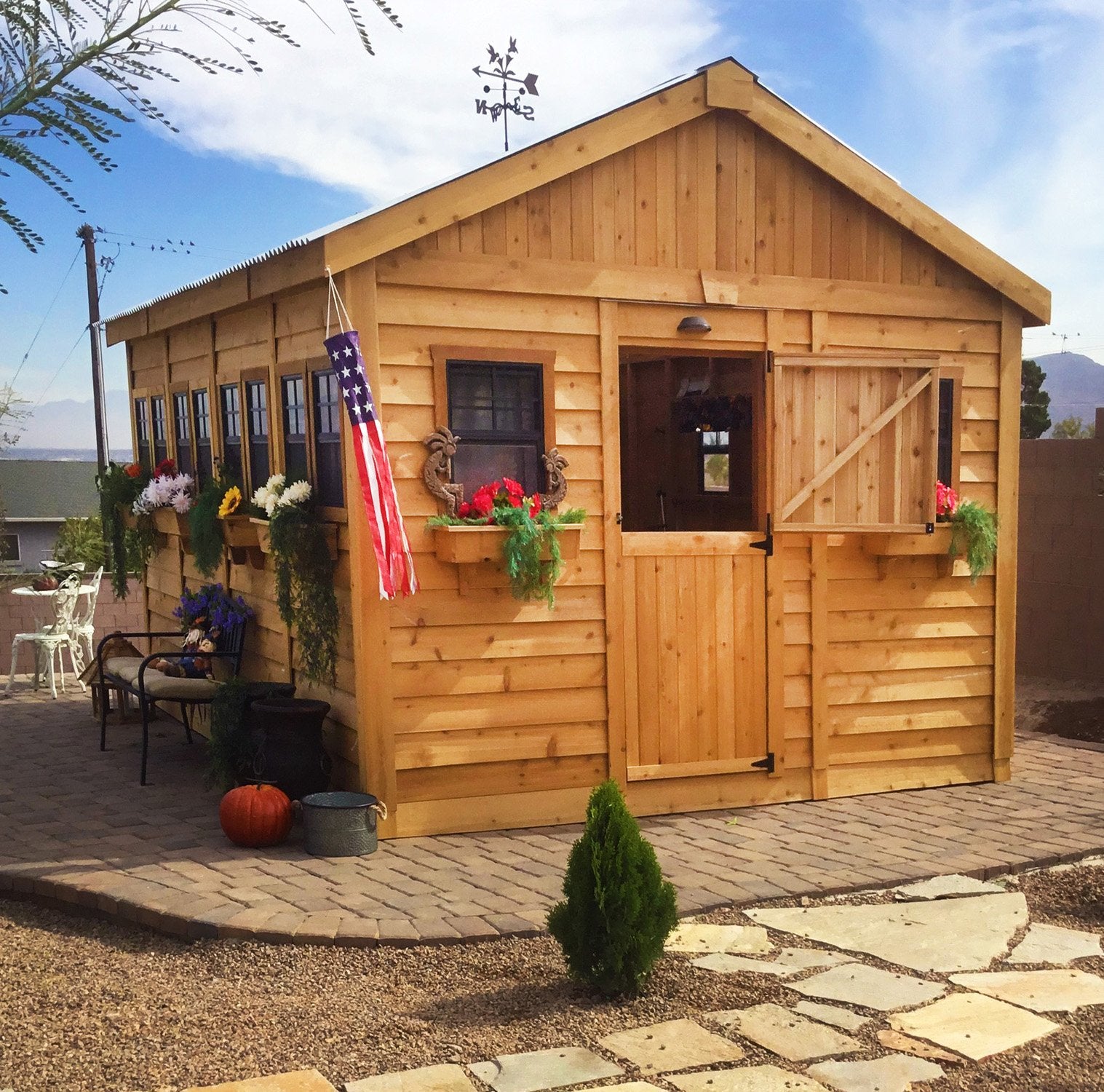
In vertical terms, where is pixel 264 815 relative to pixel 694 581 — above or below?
below

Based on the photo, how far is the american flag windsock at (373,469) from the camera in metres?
5.98

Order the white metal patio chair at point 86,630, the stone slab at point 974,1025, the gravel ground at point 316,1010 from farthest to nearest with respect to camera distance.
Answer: the white metal patio chair at point 86,630 < the stone slab at point 974,1025 < the gravel ground at point 316,1010

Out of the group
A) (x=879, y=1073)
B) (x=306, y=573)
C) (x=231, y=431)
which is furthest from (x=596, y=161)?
(x=879, y=1073)

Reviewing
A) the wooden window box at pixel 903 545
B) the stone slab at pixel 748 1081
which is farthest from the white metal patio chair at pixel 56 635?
the stone slab at pixel 748 1081

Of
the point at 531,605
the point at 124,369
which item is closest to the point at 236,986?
the point at 531,605

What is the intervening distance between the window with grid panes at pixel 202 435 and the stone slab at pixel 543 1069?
5.88 meters

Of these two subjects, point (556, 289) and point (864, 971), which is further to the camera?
point (556, 289)

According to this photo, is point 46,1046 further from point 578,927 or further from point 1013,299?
point 1013,299

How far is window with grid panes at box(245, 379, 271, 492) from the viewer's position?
25.8 feet

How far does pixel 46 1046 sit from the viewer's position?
411 cm

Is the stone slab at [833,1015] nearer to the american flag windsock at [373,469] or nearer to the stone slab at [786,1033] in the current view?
the stone slab at [786,1033]

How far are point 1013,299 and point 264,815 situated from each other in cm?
544

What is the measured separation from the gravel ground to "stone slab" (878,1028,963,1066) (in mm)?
45

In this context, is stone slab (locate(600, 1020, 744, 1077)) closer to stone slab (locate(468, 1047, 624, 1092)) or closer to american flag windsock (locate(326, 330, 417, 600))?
stone slab (locate(468, 1047, 624, 1092))
